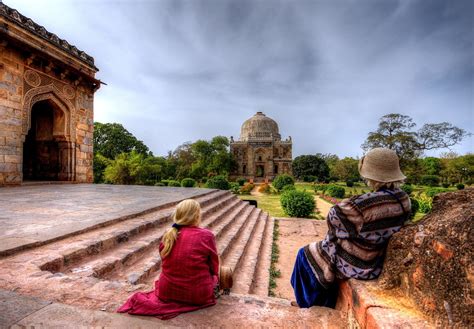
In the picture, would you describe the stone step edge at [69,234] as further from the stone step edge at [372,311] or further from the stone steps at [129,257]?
the stone step edge at [372,311]

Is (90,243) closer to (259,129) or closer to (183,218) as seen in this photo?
(183,218)

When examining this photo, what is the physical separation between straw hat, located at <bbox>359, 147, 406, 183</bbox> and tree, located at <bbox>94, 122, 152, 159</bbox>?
30.2 m

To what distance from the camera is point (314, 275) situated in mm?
1821

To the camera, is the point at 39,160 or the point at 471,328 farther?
the point at 39,160

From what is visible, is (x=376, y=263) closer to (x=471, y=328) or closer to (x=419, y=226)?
(x=419, y=226)

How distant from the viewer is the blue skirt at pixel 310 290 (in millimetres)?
1830

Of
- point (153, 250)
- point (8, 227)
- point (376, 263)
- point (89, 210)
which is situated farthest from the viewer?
point (89, 210)

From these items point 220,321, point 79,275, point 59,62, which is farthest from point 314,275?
point 59,62

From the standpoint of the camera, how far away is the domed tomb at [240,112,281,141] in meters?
37.9

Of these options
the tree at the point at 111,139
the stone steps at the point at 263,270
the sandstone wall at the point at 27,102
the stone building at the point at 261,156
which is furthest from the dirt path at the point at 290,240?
the stone building at the point at 261,156

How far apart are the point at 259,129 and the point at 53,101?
104 feet

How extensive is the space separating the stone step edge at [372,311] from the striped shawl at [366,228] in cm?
9

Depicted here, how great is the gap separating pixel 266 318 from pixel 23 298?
1.62m

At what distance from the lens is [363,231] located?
159cm
